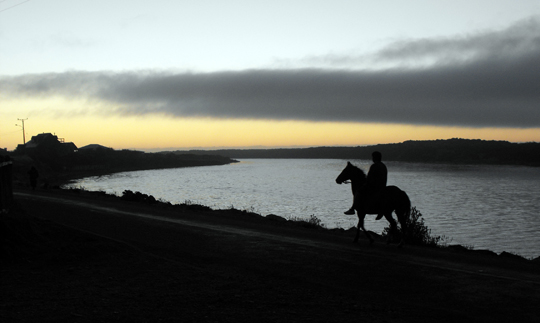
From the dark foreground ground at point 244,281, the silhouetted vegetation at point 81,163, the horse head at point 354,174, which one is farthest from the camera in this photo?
the silhouetted vegetation at point 81,163

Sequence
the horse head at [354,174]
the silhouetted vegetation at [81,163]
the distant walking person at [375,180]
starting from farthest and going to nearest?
the silhouetted vegetation at [81,163] → the horse head at [354,174] → the distant walking person at [375,180]

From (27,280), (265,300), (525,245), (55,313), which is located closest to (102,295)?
(55,313)

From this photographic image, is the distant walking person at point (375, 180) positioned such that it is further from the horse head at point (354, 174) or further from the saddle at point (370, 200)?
the horse head at point (354, 174)

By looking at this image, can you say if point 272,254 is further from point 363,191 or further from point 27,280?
point 27,280

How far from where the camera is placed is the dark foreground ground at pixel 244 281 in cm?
644

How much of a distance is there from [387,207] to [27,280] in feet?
27.9

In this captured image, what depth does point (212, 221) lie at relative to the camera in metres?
18.5

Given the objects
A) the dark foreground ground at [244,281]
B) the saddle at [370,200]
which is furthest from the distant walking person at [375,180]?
the dark foreground ground at [244,281]

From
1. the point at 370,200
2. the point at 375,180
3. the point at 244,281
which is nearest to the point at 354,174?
the point at 375,180

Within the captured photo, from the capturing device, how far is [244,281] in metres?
8.27

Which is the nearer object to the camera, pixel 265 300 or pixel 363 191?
pixel 265 300

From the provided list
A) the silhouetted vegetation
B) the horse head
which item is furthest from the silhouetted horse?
the silhouetted vegetation

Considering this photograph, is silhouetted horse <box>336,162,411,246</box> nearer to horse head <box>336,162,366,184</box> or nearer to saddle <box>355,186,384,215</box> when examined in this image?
saddle <box>355,186,384,215</box>

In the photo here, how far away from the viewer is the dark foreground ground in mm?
6438
